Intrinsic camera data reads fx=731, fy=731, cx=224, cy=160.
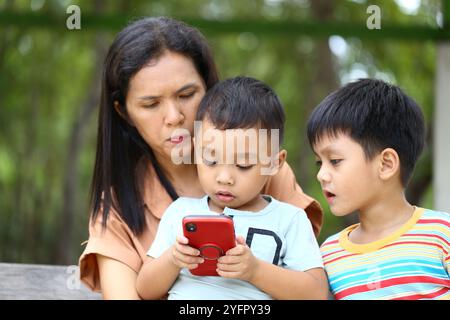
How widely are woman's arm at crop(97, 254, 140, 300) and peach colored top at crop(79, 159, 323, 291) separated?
0.06 ft

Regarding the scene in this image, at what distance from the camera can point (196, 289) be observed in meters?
1.69

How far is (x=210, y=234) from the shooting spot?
4.94 feet

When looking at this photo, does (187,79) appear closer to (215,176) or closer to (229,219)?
(215,176)

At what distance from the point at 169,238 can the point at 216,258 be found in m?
0.22

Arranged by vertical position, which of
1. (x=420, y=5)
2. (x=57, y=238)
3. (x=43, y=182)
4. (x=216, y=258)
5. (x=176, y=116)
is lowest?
(x=57, y=238)

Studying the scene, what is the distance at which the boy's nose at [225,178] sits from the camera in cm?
168

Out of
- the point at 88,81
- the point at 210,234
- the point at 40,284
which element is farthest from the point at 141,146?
the point at 88,81

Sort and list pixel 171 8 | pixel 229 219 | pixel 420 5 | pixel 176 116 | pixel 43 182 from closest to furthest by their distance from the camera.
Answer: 1. pixel 229 219
2. pixel 176 116
3. pixel 420 5
4. pixel 171 8
5. pixel 43 182

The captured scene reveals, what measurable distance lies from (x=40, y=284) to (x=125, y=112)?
602 millimetres

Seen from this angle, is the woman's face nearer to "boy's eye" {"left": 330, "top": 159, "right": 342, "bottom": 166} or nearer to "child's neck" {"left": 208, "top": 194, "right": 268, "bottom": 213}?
"child's neck" {"left": 208, "top": 194, "right": 268, "bottom": 213}

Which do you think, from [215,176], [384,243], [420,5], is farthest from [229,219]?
[420,5]

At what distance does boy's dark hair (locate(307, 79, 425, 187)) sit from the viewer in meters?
1.77

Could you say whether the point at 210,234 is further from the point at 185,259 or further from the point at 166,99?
the point at 166,99

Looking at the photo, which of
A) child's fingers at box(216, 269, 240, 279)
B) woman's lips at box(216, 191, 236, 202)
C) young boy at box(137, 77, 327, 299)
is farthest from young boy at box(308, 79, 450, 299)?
child's fingers at box(216, 269, 240, 279)
